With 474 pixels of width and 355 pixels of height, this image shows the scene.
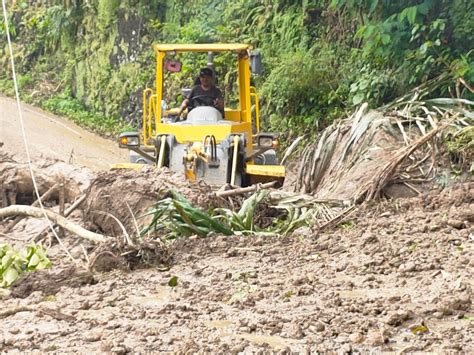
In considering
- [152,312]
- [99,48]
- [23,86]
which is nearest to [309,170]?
[152,312]

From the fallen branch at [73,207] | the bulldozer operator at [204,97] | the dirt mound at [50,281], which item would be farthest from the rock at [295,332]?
the bulldozer operator at [204,97]

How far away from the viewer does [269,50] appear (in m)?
20.5

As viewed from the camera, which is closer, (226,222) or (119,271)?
(119,271)

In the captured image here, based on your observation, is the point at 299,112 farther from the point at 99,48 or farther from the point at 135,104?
the point at 99,48

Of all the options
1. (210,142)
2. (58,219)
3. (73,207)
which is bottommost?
(73,207)

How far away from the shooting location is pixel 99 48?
1045 inches

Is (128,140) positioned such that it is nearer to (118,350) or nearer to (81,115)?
(118,350)

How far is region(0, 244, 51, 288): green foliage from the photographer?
772 cm

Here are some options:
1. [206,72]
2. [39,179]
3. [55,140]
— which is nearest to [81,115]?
[55,140]

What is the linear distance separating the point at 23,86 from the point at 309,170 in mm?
17940

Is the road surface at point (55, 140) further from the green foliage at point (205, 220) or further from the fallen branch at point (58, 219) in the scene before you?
the green foliage at point (205, 220)

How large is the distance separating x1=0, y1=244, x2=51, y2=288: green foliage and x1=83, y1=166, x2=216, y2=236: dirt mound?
154 cm

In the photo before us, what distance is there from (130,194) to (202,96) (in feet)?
11.5

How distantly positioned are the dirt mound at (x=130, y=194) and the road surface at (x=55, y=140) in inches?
281
